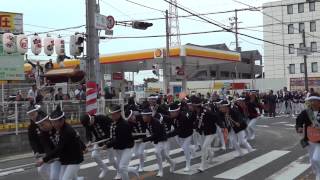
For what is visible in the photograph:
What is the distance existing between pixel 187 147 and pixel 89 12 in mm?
8575

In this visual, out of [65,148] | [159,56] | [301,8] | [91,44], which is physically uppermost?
[301,8]

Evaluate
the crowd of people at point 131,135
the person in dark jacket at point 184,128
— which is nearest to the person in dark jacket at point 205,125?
the crowd of people at point 131,135

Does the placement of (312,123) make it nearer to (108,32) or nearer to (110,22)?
(108,32)

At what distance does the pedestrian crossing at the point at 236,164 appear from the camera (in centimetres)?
1214

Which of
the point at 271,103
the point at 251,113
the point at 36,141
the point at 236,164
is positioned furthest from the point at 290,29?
the point at 36,141

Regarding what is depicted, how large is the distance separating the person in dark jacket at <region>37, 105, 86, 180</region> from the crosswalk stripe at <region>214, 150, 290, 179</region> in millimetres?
4490

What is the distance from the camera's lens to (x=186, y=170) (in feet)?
41.1

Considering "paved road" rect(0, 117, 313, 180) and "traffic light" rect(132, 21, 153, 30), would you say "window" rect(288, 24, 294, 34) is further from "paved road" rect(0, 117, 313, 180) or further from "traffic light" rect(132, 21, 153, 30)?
"paved road" rect(0, 117, 313, 180)

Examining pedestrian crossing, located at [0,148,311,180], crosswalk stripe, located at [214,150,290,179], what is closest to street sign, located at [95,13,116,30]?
pedestrian crossing, located at [0,148,311,180]

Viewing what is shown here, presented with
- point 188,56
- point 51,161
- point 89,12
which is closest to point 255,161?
point 51,161

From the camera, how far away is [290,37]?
82.1 metres

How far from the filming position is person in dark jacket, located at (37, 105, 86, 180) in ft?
26.7

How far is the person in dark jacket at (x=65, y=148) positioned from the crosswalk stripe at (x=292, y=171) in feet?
16.6

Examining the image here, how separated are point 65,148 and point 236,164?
653 centimetres
